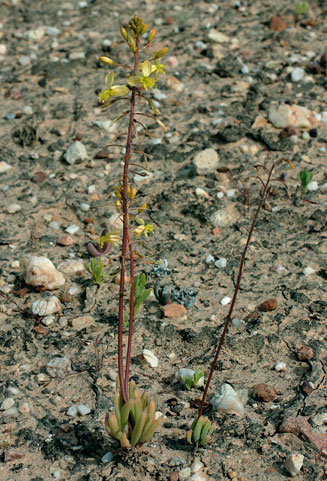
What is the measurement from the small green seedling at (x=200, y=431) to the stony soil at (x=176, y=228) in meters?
0.09

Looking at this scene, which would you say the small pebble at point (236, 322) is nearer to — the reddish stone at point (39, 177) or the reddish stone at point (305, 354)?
the reddish stone at point (305, 354)

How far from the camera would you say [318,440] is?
332 centimetres

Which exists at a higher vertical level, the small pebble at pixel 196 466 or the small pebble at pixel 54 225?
the small pebble at pixel 196 466

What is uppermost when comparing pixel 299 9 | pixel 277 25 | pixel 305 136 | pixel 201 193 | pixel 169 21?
pixel 299 9

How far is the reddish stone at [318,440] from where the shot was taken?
Answer: 3.28 m

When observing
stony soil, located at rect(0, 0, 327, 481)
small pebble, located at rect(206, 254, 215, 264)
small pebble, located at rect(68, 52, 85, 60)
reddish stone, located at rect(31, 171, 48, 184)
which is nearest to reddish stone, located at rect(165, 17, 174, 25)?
stony soil, located at rect(0, 0, 327, 481)

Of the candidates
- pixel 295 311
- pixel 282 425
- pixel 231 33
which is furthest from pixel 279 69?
pixel 282 425

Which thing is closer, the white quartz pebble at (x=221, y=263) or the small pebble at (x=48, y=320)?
the small pebble at (x=48, y=320)

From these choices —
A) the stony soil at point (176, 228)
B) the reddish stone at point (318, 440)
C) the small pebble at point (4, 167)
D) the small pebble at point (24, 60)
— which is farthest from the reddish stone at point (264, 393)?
the small pebble at point (24, 60)

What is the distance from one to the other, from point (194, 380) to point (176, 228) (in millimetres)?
1672

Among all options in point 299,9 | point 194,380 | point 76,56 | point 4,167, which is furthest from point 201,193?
point 299,9

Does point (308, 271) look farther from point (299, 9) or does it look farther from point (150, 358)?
point (299, 9)

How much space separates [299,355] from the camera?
12.6ft

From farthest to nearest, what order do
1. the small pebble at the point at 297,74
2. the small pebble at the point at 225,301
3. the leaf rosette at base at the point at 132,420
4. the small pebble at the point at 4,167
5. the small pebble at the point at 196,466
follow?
the small pebble at the point at 297,74 → the small pebble at the point at 4,167 → the small pebble at the point at 225,301 → the small pebble at the point at 196,466 → the leaf rosette at base at the point at 132,420
